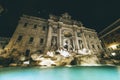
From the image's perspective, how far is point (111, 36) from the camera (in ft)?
114

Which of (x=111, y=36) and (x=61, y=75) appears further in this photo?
(x=111, y=36)

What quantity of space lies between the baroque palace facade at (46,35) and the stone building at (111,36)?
6.54 metres

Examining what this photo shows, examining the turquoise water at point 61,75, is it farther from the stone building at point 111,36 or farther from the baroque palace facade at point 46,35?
the stone building at point 111,36

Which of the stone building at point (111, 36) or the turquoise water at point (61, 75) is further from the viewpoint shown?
the stone building at point (111, 36)

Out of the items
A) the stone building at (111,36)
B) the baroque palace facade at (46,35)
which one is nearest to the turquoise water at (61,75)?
the baroque palace facade at (46,35)

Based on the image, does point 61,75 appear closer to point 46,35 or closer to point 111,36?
point 46,35

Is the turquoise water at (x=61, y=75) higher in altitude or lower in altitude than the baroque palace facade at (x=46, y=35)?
lower

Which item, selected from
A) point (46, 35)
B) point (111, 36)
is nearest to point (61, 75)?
point (46, 35)

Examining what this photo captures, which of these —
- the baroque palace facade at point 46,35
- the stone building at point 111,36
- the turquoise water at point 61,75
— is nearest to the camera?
the turquoise water at point 61,75

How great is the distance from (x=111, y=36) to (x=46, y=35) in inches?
1092

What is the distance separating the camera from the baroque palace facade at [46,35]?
20875 mm

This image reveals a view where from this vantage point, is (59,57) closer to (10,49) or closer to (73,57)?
(73,57)

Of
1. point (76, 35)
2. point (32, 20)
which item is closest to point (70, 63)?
point (76, 35)

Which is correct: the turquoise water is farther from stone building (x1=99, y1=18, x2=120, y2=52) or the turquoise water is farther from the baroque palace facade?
stone building (x1=99, y1=18, x2=120, y2=52)
